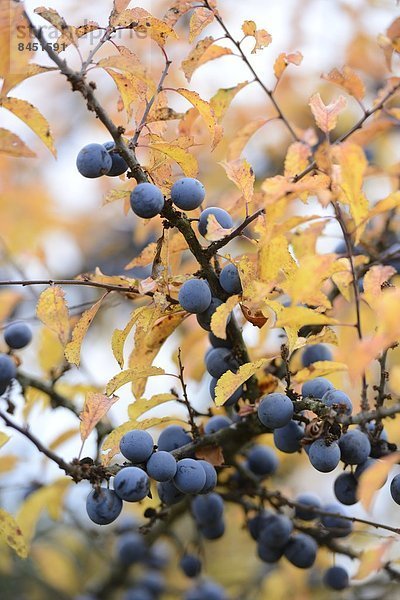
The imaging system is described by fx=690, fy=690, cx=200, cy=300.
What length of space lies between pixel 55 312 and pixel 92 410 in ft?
0.61

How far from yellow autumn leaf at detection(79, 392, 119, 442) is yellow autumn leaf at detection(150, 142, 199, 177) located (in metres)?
0.43

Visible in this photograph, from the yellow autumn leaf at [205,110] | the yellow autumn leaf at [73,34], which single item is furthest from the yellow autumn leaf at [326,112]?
the yellow autumn leaf at [73,34]

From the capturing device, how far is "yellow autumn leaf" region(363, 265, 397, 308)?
1.18 meters

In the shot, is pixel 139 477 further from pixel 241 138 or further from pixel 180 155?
pixel 241 138

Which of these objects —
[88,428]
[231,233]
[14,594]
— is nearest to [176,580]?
[14,594]

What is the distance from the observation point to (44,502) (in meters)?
1.93

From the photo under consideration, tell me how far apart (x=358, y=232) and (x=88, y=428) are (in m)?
0.57

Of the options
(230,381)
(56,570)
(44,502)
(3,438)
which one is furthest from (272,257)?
(56,570)

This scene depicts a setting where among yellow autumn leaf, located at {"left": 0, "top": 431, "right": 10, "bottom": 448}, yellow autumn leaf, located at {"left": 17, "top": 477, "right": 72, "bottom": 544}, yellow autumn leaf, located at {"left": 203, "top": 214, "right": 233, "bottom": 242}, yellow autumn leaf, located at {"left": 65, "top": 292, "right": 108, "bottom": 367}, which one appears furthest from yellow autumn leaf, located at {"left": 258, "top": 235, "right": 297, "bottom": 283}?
yellow autumn leaf, located at {"left": 17, "top": 477, "right": 72, "bottom": 544}

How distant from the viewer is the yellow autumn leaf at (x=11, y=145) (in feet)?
3.75

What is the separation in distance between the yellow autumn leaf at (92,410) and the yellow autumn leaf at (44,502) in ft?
2.57

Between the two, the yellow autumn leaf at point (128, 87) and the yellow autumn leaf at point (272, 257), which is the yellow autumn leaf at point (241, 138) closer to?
the yellow autumn leaf at point (128, 87)

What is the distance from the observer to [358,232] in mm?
1118

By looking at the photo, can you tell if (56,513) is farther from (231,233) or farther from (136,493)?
(231,233)
